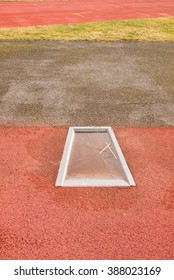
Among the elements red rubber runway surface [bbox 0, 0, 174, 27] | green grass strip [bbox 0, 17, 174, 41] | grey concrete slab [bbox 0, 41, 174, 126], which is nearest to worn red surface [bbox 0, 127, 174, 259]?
grey concrete slab [bbox 0, 41, 174, 126]

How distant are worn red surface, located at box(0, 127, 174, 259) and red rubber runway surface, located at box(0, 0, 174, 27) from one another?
14.9 m

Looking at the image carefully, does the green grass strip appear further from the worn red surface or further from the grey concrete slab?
the worn red surface

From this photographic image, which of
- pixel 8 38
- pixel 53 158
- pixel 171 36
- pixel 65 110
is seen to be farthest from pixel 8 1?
pixel 53 158

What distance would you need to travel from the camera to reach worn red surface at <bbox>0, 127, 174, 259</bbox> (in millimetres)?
4438

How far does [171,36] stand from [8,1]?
18.6 m

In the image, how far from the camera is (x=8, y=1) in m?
29.8

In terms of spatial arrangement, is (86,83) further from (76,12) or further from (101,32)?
(76,12)

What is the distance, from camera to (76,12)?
78.9 feet

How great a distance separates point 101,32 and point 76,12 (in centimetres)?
787

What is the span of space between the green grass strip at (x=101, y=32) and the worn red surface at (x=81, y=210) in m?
10.5

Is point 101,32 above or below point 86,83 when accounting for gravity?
above

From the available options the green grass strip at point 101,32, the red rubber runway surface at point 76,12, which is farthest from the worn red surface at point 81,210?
the red rubber runway surface at point 76,12

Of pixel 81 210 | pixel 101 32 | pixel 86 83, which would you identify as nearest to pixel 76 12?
pixel 101 32
